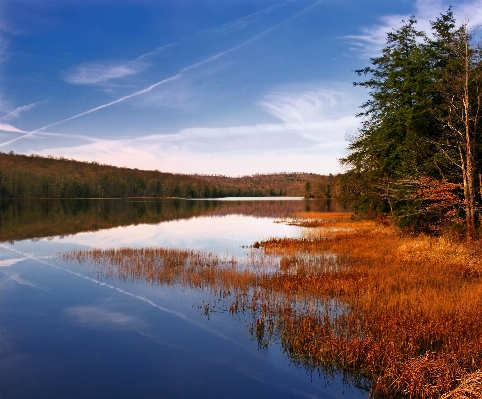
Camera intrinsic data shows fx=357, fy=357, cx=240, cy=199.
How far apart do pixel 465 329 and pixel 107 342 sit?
9.12 m

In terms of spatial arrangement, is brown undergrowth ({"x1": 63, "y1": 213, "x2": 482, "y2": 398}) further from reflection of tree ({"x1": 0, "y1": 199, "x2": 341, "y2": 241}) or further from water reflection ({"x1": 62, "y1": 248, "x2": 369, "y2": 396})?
reflection of tree ({"x1": 0, "y1": 199, "x2": 341, "y2": 241})

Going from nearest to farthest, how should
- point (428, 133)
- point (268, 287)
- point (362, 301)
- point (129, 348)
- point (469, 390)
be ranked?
point (469, 390) < point (129, 348) < point (362, 301) < point (268, 287) < point (428, 133)

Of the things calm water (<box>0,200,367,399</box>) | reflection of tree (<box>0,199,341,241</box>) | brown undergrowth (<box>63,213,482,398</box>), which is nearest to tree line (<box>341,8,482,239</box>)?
brown undergrowth (<box>63,213,482,398</box>)

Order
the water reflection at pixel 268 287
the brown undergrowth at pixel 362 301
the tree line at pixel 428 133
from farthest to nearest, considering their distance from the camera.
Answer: the tree line at pixel 428 133 < the water reflection at pixel 268 287 < the brown undergrowth at pixel 362 301

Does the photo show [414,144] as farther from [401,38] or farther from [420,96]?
[401,38]

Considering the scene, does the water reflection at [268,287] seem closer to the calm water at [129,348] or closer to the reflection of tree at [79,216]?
the calm water at [129,348]

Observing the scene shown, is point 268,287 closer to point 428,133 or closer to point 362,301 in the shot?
point 362,301

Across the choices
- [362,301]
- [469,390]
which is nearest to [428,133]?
[362,301]

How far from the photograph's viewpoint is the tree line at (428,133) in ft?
62.0

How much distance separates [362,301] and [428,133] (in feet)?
54.6

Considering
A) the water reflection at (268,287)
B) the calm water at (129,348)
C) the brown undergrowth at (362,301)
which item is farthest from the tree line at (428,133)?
the calm water at (129,348)

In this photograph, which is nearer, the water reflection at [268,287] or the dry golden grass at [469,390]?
the dry golden grass at [469,390]

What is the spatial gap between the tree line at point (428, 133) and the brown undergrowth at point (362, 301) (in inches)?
108

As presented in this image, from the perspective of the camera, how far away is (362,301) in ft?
37.6
